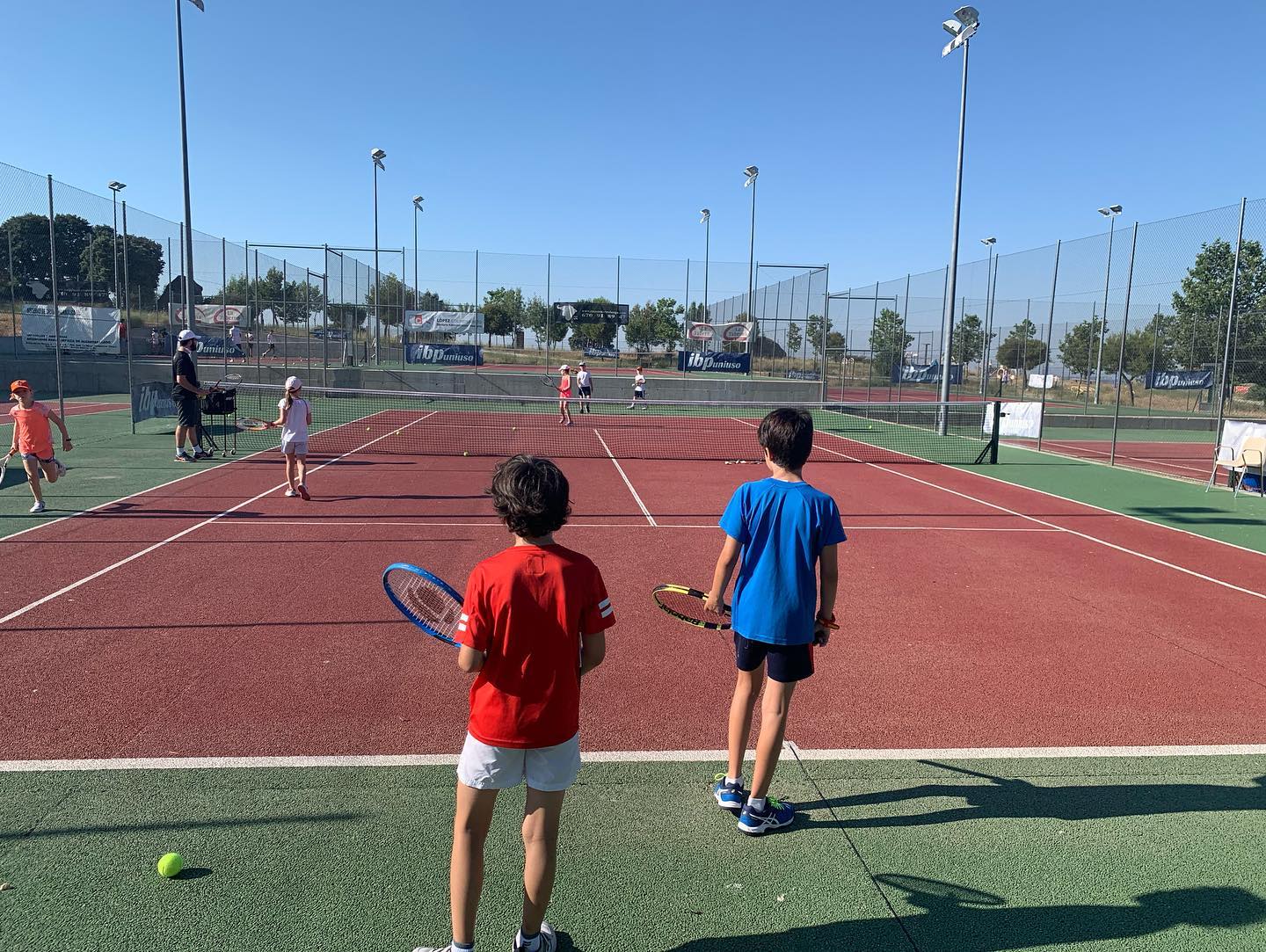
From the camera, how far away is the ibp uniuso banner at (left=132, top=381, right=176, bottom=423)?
18.3 m

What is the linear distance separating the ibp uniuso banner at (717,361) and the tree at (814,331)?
279 centimetres

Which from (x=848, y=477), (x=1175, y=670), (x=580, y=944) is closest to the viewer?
(x=580, y=944)

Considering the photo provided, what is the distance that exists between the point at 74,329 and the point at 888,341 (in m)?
31.0

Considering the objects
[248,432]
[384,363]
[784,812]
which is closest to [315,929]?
[784,812]

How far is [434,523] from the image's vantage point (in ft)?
36.2

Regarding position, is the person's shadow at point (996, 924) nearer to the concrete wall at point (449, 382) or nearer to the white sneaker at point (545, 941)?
the white sneaker at point (545, 941)

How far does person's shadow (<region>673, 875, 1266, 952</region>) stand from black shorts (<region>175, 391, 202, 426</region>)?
1490cm

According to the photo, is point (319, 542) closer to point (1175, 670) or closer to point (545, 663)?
point (545, 663)

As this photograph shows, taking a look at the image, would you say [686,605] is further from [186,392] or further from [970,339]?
[970,339]

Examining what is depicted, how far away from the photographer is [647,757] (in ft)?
15.1

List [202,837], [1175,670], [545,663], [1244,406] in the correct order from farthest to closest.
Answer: [1244,406] < [1175,670] < [202,837] < [545,663]

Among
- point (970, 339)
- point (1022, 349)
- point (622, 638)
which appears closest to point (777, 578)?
point (622, 638)

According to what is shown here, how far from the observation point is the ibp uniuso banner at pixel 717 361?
37531 mm

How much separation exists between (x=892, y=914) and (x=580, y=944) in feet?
4.01
